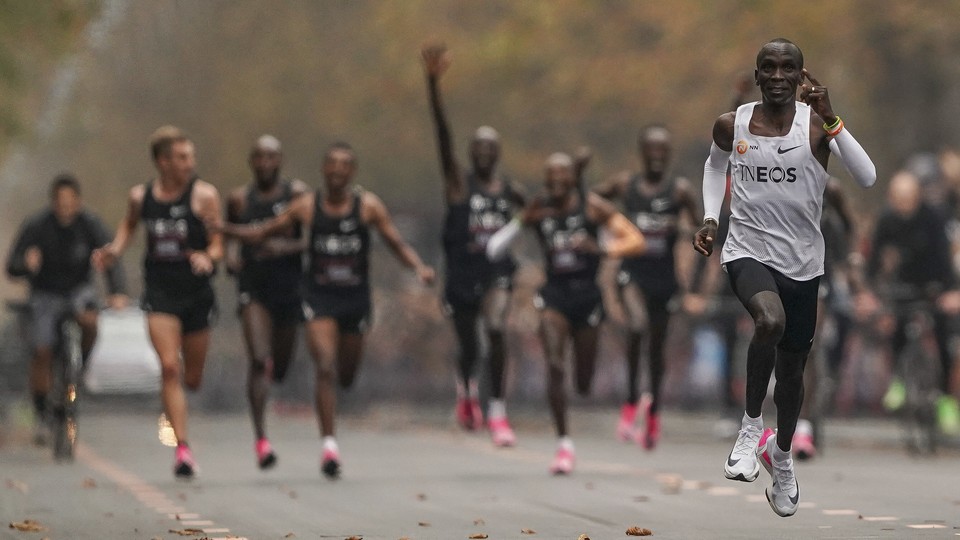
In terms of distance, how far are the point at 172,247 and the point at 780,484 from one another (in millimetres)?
5854

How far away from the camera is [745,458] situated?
11.0m

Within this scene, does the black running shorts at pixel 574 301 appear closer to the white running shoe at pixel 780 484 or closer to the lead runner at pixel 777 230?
the lead runner at pixel 777 230

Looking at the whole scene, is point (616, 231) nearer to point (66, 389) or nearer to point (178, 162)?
point (178, 162)

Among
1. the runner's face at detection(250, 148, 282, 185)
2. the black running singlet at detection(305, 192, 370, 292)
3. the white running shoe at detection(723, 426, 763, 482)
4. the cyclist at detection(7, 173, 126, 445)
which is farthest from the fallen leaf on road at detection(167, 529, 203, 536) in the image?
the cyclist at detection(7, 173, 126, 445)

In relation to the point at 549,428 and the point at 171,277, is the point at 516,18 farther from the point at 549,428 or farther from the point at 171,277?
the point at 171,277

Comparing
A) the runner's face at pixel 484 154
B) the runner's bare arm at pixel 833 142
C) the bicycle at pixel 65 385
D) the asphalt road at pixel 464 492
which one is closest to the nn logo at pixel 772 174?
the runner's bare arm at pixel 833 142

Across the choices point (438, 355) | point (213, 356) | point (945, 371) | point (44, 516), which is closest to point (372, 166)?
point (213, 356)

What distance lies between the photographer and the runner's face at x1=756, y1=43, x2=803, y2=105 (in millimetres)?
10922

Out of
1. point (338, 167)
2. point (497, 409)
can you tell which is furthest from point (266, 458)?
point (497, 409)

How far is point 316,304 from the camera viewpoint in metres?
16.3

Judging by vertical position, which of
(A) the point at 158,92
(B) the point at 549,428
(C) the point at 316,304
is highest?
(A) the point at 158,92

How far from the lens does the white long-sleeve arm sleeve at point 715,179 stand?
11555 millimetres

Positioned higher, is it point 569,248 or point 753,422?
point 569,248

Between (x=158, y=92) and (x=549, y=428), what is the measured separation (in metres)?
20.4
